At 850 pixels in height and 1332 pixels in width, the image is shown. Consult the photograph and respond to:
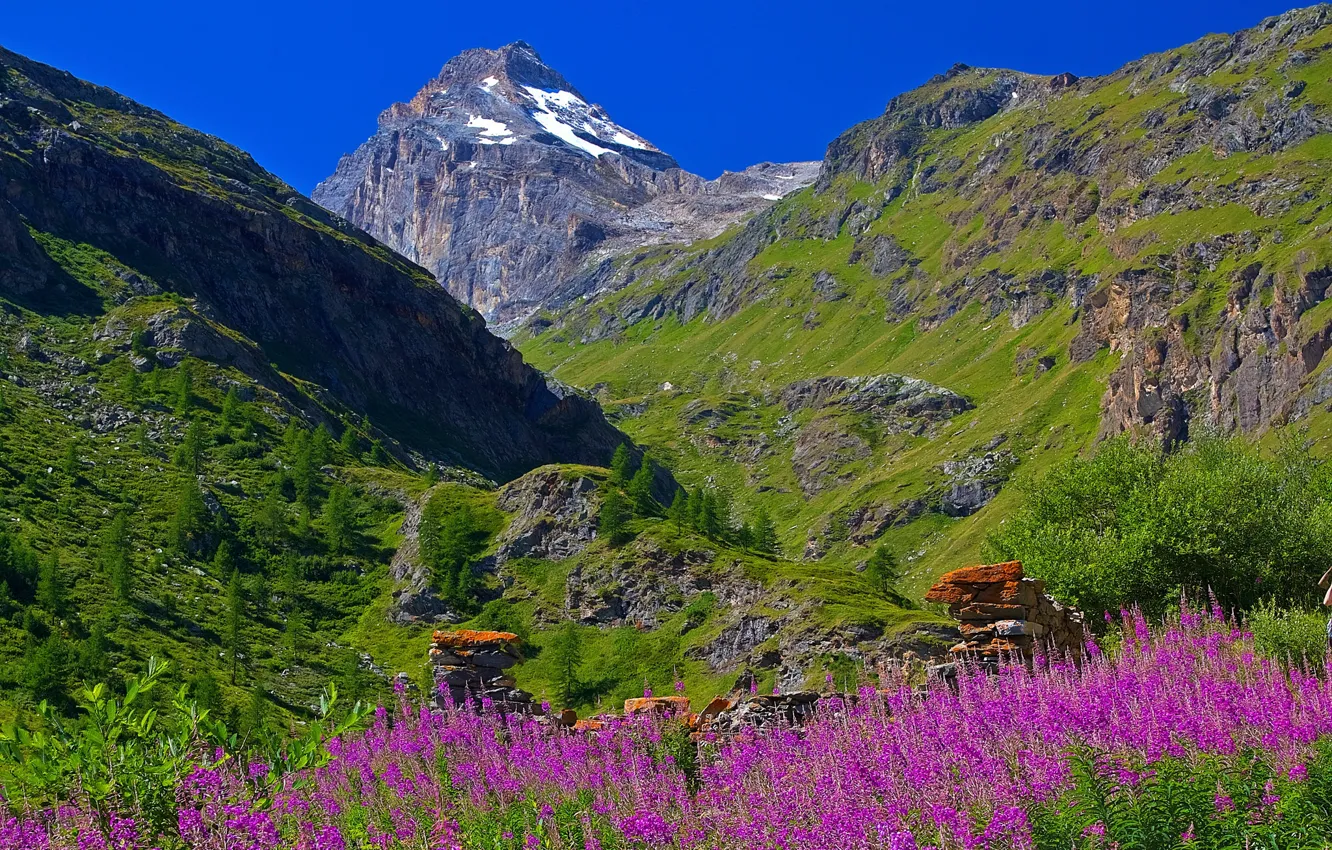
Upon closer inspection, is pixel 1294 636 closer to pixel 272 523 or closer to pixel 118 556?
pixel 118 556

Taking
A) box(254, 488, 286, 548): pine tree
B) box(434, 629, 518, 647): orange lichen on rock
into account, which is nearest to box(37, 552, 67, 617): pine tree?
box(254, 488, 286, 548): pine tree

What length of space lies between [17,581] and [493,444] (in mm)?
130624

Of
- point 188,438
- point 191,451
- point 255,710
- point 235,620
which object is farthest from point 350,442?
point 255,710

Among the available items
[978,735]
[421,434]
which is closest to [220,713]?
[978,735]

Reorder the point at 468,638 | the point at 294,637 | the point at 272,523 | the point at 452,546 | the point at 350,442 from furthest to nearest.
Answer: the point at 350,442 → the point at 272,523 → the point at 452,546 → the point at 294,637 → the point at 468,638

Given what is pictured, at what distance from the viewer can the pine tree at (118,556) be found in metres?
74.0

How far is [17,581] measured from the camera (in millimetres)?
68438

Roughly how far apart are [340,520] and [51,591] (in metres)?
37.3

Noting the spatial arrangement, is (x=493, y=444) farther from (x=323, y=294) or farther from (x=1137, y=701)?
(x=1137, y=701)

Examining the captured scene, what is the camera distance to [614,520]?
90438mm

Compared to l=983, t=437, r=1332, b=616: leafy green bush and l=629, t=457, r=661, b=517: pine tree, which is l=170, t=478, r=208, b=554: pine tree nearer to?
l=629, t=457, r=661, b=517: pine tree

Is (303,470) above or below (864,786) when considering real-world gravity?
above

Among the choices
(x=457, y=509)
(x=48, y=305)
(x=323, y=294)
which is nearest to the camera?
(x=457, y=509)

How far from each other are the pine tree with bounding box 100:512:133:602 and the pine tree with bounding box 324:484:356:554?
19636 mm
